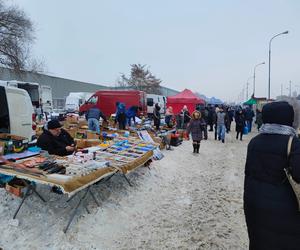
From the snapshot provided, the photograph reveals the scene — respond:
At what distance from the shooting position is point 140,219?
4617 mm

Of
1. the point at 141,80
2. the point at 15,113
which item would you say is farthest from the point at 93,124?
the point at 141,80

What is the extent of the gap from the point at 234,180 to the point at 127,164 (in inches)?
130

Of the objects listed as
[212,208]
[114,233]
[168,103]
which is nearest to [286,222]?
[114,233]

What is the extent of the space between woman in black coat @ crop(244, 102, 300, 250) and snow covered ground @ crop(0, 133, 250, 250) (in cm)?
166

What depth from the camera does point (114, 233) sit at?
161 inches

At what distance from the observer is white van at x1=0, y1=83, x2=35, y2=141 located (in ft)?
24.4

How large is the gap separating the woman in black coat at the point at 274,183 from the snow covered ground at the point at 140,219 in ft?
5.46

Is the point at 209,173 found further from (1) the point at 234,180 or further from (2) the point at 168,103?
(2) the point at 168,103

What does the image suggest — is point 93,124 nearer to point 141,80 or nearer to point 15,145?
point 15,145

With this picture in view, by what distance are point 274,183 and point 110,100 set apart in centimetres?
1830

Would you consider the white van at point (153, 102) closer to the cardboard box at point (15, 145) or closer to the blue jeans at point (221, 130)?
the blue jeans at point (221, 130)

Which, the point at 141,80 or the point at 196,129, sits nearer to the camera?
the point at 196,129

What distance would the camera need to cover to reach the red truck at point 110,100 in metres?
20.0

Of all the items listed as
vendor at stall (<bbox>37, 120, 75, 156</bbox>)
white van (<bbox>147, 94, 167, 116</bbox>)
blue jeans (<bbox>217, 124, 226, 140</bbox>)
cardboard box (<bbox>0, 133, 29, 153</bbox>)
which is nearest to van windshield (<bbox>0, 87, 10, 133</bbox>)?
cardboard box (<bbox>0, 133, 29, 153</bbox>)
